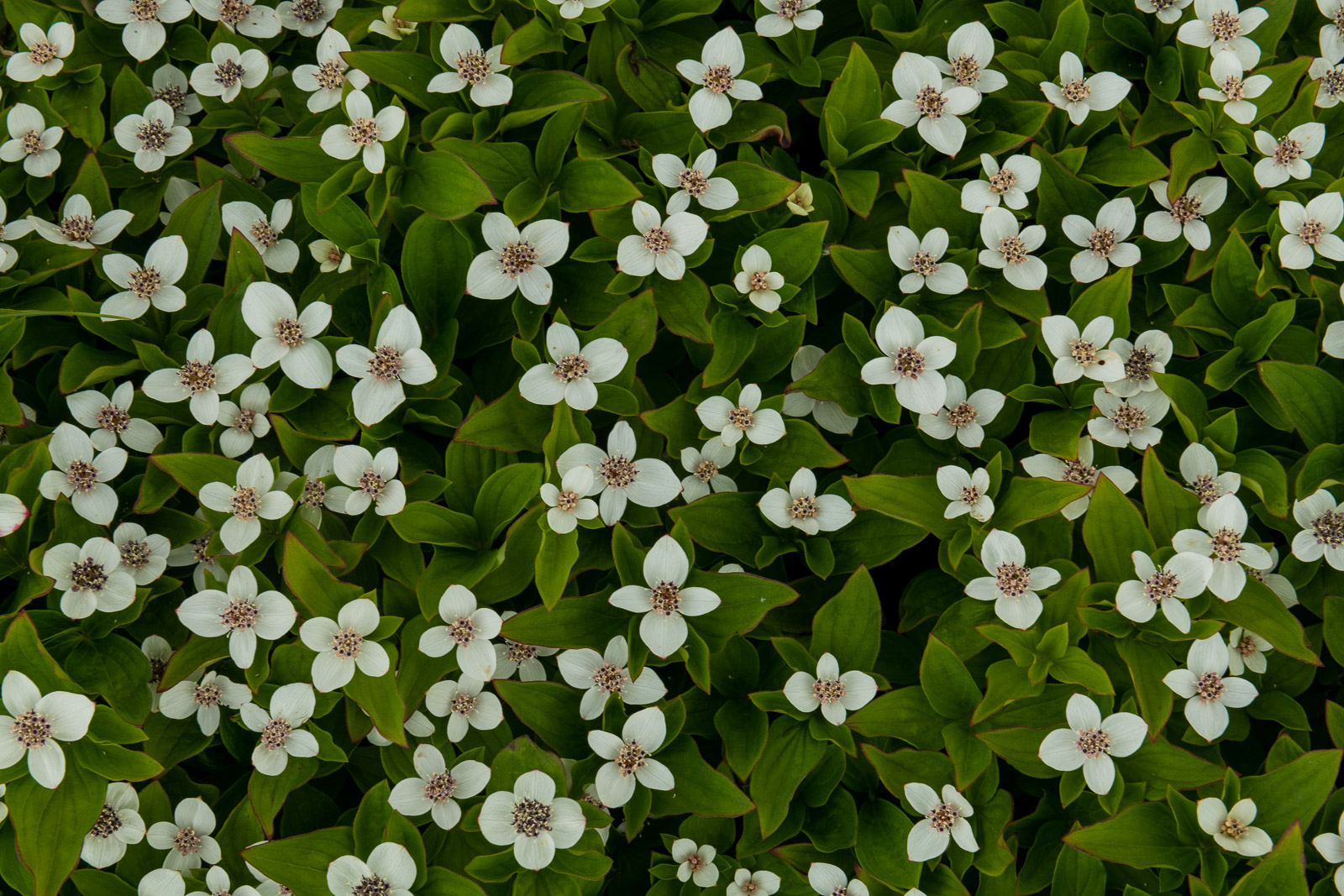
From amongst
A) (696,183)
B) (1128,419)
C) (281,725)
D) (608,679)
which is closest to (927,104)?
(696,183)

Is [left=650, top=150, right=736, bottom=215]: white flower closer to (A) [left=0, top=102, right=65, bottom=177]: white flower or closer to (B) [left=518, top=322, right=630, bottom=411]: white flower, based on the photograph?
(B) [left=518, top=322, right=630, bottom=411]: white flower

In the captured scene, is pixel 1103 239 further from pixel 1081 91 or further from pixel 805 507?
pixel 805 507

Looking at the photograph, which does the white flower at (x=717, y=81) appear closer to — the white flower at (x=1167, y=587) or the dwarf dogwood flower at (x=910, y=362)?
the dwarf dogwood flower at (x=910, y=362)

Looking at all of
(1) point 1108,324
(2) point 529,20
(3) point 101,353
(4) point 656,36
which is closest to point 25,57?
(3) point 101,353

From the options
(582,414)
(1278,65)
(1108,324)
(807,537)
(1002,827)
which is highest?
(1278,65)

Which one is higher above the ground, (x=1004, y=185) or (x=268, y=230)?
(x=1004, y=185)

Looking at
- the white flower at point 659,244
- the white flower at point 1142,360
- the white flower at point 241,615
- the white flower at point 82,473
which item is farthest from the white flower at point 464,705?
the white flower at point 1142,360

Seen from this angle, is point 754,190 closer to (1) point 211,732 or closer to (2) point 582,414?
(2) point 582,414
